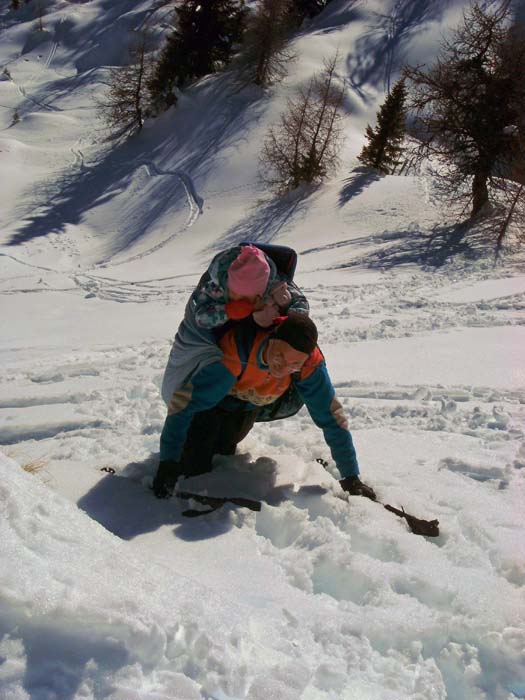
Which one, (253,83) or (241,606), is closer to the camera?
(241,606)

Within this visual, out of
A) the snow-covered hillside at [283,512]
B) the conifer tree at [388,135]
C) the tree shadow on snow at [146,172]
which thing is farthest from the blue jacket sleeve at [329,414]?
the conifer tree at [388,135]

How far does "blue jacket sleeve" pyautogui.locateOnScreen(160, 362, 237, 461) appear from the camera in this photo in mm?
2922

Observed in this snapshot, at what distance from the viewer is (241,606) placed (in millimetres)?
1854

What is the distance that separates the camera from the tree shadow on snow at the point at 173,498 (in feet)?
8.68

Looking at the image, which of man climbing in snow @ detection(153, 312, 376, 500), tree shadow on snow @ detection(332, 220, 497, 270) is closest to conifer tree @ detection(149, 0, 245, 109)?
tree shadow on snow @ detection(332, 220, 497, 270)

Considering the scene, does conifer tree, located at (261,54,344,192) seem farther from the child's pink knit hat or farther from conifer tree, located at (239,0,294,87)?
the child's pink knit hat

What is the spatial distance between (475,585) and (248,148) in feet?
69.5

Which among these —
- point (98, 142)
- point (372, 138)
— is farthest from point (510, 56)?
point (98, 142)

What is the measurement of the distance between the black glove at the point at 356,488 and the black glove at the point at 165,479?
0.93 m

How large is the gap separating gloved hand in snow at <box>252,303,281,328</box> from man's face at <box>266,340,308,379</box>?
0.15 metres

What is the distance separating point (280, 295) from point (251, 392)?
571 mm

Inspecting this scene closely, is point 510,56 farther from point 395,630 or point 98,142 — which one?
point 98,142

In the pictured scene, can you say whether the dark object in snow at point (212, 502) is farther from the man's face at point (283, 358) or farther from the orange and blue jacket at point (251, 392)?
the man's face at point (283, 358)

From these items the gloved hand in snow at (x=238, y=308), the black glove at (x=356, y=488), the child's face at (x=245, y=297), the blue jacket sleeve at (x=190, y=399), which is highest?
the child's face at (x=245, y=297)
